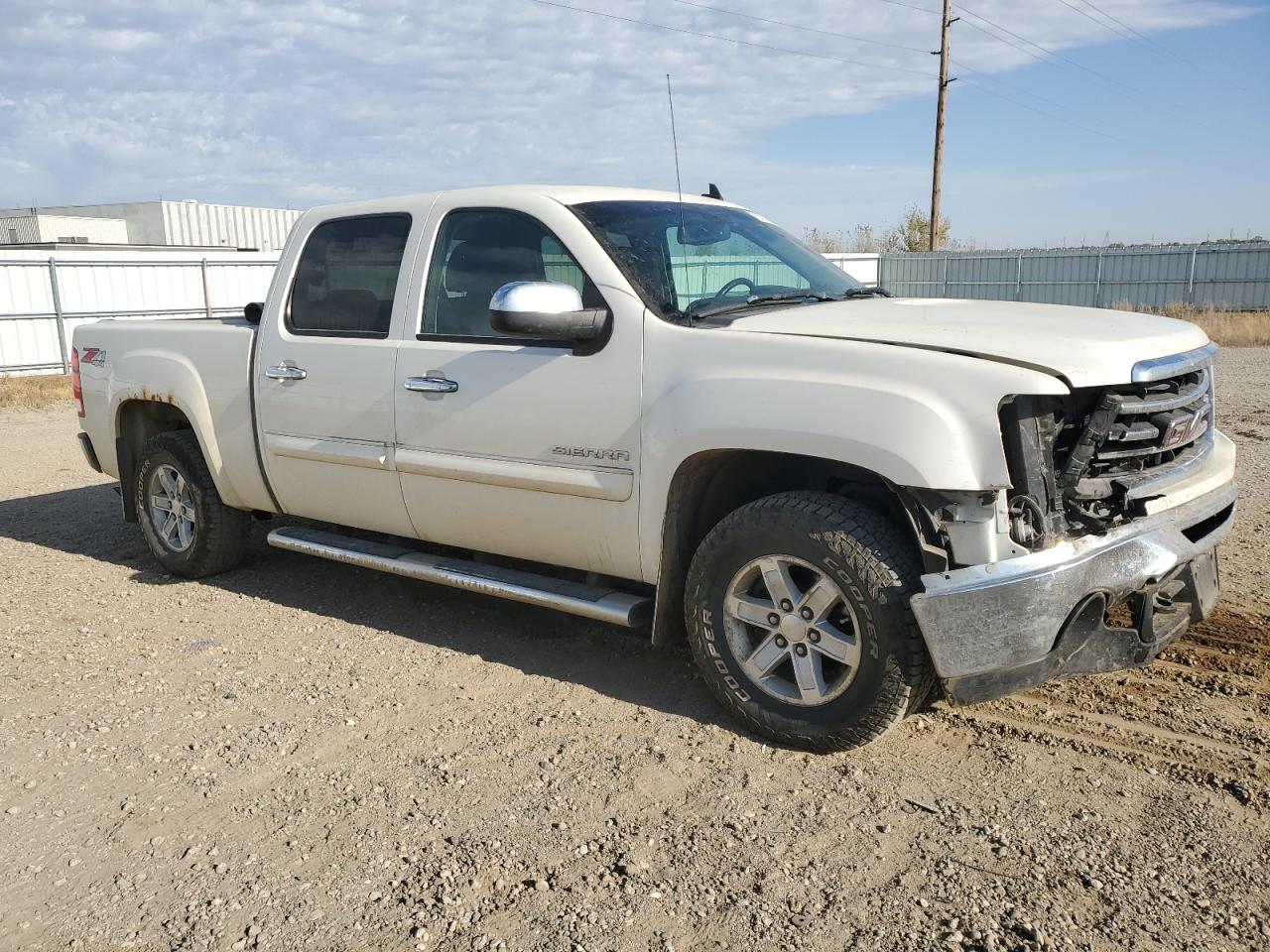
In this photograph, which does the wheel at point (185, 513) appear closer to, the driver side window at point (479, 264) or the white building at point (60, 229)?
the driver side window at point (479, 264)

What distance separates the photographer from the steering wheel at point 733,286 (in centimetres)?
436

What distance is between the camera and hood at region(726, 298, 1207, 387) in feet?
11.0

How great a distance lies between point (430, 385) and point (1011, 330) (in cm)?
233

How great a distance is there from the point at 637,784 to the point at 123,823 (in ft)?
5.47

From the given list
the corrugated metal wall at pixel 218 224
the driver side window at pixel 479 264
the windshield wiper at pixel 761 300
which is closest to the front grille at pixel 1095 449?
the windshield wiper at pixel 761 300

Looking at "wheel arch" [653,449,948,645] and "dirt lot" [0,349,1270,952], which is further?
"wheel arch" [653,449,948,645]

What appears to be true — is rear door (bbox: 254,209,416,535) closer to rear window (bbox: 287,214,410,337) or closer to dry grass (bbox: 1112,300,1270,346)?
rear window (bbox: 287,214,410,337)

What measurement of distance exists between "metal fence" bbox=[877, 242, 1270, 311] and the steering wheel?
81.9ft

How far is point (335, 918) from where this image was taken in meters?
2.94

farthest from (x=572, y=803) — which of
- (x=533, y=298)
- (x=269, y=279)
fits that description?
(x=269, y=279)

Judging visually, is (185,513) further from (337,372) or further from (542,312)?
(542,312)

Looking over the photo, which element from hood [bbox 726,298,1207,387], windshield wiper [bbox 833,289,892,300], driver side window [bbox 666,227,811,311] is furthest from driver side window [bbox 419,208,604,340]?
windshield wiper [bbox 833,289,892,300]

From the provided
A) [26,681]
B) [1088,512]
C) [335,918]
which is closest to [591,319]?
[1088,512]

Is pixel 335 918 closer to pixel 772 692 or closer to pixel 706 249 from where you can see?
pixel 772 692
